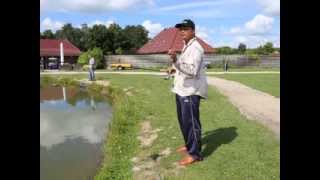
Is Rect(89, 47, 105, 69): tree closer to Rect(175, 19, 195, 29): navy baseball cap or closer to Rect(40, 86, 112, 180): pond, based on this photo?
Rect(40, 86, 112, 180): pond

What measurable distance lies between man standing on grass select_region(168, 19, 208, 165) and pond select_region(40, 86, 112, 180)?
1.86m

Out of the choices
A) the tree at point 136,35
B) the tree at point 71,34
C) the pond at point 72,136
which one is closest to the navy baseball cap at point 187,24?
the pond at point 72,136

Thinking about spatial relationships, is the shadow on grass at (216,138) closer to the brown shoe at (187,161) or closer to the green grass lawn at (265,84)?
the brown shoe at (187,161)

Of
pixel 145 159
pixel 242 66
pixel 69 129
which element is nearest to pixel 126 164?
pixel 145 159

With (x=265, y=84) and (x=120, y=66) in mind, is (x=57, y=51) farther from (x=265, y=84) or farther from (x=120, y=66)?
(x=265, y=84)

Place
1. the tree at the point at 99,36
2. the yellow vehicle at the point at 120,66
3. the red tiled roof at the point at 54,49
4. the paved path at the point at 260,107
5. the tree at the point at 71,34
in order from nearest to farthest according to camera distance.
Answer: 1. the paved path at the point at 260,107
2. the yellow vehicle at the point at 120,66
3. the red tiled roof at the point at 54,49
4. the tree at the point at 99,36
5. the tree at the point at 71,34

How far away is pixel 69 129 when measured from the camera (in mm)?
12609

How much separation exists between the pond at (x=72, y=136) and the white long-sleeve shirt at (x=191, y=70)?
226 centimetres

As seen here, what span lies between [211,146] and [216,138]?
634mm

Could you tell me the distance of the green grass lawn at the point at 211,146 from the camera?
6.16m

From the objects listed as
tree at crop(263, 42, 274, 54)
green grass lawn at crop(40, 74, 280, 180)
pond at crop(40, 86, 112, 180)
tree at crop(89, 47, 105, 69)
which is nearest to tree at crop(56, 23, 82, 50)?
tree at crop(263, 42, 274, 54)

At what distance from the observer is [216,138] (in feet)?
26.7
